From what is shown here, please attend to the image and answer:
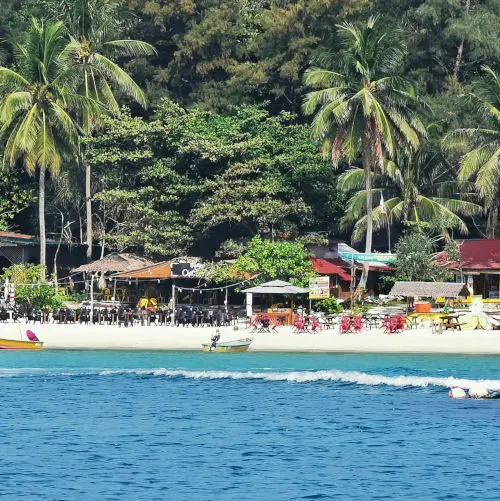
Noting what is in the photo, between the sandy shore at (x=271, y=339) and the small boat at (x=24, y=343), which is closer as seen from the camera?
the sandy shore at (x=271, y=339)

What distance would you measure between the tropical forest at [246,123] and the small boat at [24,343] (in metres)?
12.6

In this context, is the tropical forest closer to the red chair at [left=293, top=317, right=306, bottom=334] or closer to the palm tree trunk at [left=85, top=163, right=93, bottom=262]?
the palm tree trunk at [left=85, top=163, right=93, bottom=262]

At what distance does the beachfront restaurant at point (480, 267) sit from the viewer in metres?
62.7

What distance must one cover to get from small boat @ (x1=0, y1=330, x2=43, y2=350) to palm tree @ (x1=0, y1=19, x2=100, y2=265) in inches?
455

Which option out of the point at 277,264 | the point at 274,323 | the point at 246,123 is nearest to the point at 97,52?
the point at 246,123

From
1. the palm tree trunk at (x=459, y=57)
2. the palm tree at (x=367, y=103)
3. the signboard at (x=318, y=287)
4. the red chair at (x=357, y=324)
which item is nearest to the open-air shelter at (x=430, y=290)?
the red chair at (x=357, y=324)

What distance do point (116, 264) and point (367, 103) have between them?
13.6 m

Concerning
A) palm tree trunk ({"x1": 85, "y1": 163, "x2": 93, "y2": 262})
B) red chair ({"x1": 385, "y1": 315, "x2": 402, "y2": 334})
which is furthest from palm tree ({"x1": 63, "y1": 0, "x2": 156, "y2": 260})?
red chair ({"x1": 385, "y1": 315, "x2": 402, "y2": 334})

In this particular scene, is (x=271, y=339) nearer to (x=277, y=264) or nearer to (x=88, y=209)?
(x=277, y=264)

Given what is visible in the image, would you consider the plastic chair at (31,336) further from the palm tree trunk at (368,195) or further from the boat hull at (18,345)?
the palm tree trunk at (368,195)

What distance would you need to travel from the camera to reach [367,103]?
61062 mm

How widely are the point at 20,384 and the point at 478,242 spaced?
2675 centimetres

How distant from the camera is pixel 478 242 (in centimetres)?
6538

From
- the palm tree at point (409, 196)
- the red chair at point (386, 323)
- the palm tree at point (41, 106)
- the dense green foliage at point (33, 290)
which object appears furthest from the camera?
the palm tree at point (409, 196)
